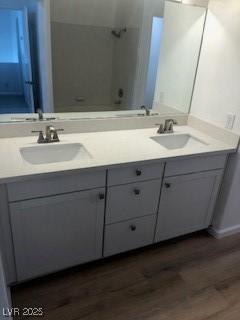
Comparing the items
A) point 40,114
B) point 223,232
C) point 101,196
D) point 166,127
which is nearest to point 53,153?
point 40,114

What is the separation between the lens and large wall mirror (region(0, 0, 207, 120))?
166 centimetres

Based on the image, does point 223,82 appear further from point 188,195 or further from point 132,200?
point 132,200

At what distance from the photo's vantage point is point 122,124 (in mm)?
2035

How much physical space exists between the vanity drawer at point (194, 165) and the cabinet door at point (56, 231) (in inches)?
18.8

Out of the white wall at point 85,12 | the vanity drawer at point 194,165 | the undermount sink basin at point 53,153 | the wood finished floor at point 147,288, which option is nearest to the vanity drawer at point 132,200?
the vanity drawer at point 194,165

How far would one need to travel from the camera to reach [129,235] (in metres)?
1.77

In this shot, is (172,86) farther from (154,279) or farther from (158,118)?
(154,279)

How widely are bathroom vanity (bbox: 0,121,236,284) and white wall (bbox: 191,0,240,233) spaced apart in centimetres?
11

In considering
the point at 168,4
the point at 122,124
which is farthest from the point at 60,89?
the point at 168,4

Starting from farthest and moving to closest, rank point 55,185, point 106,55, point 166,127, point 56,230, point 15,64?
point 166,127 < point 106,55 < point 15,64 < point 56,230 < point 55,185

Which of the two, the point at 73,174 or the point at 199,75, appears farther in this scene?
the point at 199,75

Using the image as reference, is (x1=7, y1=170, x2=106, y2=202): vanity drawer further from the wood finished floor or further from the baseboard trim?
the baseboard trim

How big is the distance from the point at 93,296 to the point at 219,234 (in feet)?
3.69

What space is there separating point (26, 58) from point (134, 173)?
1.02m
